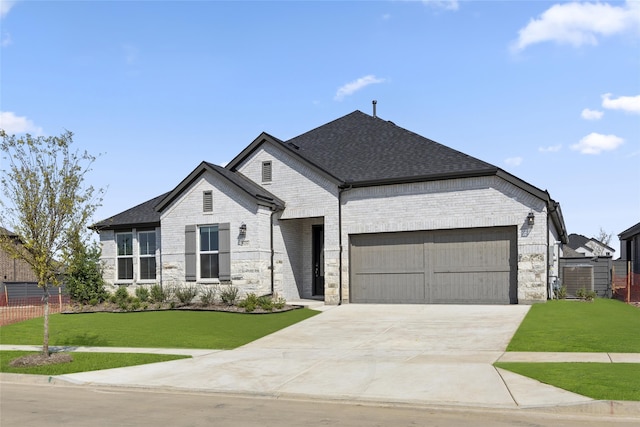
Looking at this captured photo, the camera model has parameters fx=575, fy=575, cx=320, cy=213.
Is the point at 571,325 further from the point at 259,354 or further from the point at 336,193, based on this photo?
the point at 336,193

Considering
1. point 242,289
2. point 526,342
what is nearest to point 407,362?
point 526,342

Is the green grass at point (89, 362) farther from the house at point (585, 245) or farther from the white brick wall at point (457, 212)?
the house at point (585, 245)

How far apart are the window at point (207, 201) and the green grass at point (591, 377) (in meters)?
14.5

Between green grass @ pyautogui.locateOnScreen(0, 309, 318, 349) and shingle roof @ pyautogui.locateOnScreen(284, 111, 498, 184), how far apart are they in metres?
6.19

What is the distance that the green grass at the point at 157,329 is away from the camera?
15.7 metres

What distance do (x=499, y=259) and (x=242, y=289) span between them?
947cm

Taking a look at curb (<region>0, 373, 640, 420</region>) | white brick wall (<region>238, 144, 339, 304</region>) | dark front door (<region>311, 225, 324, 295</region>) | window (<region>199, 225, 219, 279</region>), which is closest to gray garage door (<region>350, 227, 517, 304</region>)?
white brick wall (<region>238, 144, 339, 304</region>)

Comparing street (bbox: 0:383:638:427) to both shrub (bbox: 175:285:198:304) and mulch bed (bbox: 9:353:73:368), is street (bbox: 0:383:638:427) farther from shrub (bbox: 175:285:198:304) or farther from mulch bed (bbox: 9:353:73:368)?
shrub (bbox: 175:285:198:304)

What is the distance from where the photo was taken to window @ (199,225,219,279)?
74.6ft

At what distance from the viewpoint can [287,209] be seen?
23219 millimetres

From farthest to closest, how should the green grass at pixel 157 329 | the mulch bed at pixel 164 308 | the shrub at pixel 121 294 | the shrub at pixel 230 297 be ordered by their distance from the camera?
the shrub at pixel 121 294 < the shrub at pixel 230 297 < the mulch bed at pixel 164 308 < the green grass at pixel 157 329

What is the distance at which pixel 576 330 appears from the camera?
14.7 meters

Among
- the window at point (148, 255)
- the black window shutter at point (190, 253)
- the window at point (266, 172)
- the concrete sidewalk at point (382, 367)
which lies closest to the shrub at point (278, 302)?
the concrete sidewalk at point (382, 367)

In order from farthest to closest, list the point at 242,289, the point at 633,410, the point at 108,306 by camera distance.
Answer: the point at 108,306 → the point at 242,289 → the point at 633,410
